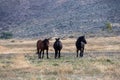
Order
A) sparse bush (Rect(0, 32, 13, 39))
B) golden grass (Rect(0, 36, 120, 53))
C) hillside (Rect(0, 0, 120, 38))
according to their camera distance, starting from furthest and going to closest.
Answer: sparse bush (Rect(0, 32, 13, 39)) < hillside (Rect(0, 0, 120, 38)) < golden grass (Rect(0, 36, 120, 53))

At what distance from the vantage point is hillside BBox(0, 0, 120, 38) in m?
123

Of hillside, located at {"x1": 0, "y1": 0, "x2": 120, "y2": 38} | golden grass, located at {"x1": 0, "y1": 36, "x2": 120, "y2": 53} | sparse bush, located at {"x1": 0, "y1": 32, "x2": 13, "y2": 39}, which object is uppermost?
hillside, located at {"x1": 0, "y1": 0, "x2": 120, "y2": 38}

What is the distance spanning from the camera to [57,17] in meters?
138

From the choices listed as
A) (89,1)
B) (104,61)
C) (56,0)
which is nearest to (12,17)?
(56,0)

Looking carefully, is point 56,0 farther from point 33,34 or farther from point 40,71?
point 40,71

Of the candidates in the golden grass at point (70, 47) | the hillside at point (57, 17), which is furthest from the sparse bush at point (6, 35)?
the golden grass at point (70, 47)

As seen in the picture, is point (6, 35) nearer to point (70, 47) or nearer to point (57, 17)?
point (57, 17)

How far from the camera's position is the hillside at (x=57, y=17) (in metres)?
123

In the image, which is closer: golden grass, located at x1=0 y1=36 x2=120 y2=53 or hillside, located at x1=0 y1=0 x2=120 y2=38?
golden grass, located at x1=0 y1=36 x2=120 y2=53

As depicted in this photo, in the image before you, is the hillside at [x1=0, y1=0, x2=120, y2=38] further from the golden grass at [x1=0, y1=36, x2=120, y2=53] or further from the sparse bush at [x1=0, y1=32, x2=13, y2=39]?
the golden grass at [x1=0, y1=36, x2=120, y2=53]

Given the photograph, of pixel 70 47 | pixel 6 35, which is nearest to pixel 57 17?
pixel 6 35

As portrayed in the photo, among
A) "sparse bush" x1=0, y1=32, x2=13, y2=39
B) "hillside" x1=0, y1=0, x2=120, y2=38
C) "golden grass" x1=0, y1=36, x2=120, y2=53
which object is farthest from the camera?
"sparse bush" x1=0, y1=32, x2=13, y2=39

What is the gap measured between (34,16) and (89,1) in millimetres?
19006

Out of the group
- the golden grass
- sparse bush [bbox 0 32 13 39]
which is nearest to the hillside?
sparse bush [bbox 0 32 13 39]
